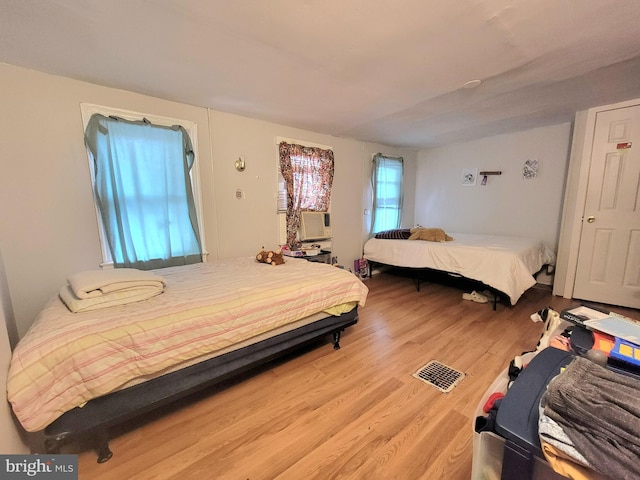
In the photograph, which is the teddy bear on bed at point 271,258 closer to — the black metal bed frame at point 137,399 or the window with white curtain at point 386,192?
the black metal bed frame at point 137,399

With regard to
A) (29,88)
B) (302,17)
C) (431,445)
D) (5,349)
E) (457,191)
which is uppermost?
(302,17)

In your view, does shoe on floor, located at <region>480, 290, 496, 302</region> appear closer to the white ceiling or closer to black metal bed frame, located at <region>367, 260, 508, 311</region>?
black metal bed frame, located at <region>367, 260, 508, 311</region>

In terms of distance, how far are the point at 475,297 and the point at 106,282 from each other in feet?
12.3

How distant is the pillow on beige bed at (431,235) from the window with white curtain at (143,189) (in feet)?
10.0

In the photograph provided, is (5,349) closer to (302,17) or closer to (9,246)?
(9,246)

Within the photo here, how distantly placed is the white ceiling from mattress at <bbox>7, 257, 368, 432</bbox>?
5.27 feet

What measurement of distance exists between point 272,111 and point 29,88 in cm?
192

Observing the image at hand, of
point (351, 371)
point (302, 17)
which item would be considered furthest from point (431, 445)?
point (302, 17)

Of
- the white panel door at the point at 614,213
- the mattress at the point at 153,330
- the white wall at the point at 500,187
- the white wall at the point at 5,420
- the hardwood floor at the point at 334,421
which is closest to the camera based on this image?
the white wall at the point at 5,420

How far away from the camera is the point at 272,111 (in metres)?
2.92

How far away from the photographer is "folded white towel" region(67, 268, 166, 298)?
5.07 feet

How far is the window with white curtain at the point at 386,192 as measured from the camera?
4.57m

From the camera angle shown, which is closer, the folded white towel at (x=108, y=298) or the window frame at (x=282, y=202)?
the folded white towel at (x=108, y=298)

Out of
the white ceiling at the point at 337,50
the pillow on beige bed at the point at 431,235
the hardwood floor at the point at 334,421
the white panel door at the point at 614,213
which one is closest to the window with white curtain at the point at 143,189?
the white ceiling at the point at 337,50
